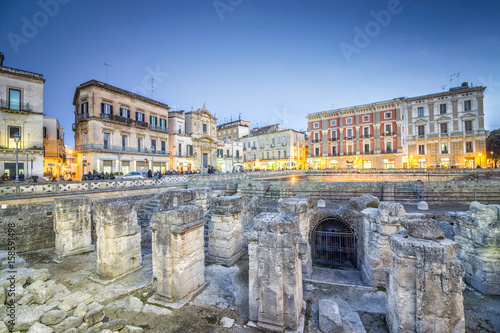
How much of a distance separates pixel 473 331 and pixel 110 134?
111 ft

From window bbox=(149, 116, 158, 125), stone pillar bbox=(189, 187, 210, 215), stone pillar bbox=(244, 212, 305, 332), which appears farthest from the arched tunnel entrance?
window bbox=(149, 116, 158, 125)

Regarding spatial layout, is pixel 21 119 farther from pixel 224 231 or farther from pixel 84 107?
pixel 224 231

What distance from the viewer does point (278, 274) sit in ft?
13.5

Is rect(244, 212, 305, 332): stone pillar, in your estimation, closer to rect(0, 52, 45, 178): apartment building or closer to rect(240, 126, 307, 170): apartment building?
rect(0, 52, 45, 178): apartment building

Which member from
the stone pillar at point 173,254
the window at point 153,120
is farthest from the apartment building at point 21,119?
the stone pillar at point 173,254

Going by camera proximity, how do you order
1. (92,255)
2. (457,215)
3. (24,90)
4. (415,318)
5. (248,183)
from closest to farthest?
1. (415,318)
2. (457,215)
3. (92,255)
4. (248,183)
5. (24,90)

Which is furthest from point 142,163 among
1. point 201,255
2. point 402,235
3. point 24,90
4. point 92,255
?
point 402,235

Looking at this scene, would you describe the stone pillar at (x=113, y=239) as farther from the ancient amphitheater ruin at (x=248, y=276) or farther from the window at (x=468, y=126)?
the window at (x=468, y=126)

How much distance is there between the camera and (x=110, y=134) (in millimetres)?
28500

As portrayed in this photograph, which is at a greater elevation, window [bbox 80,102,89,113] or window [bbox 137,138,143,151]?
window [bbox 80,102,89,113]

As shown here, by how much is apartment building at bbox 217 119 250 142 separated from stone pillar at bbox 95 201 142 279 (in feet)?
168

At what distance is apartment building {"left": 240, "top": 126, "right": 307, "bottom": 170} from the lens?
51.3m

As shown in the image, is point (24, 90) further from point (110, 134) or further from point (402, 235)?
point (402, 235)

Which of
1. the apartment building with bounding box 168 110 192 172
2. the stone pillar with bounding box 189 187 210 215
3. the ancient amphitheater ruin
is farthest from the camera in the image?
the apartment building with bounding box 168 110 192 172
